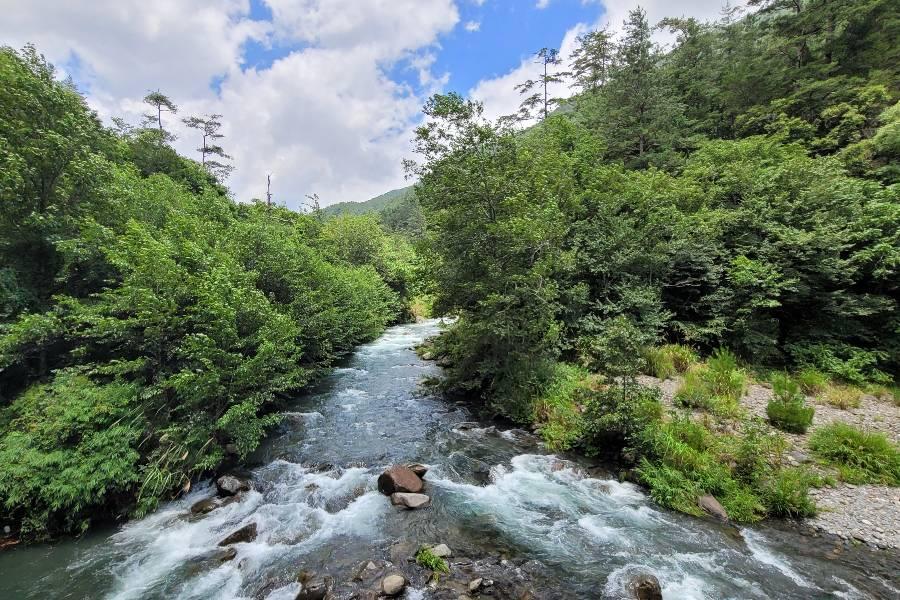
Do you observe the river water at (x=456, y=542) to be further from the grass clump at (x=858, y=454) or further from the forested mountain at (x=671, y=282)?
the grass clump at (x=858, y=454)

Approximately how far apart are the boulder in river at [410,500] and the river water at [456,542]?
200mm

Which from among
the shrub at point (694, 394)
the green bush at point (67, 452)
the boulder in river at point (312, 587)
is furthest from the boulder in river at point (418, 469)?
the shrub at point (694, 394)

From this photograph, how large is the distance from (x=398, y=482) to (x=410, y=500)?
0.57m

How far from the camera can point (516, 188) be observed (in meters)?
13.6

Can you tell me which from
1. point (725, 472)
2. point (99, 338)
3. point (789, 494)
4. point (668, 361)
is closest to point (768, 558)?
point (789, 494)

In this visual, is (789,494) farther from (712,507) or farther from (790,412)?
(790,412)

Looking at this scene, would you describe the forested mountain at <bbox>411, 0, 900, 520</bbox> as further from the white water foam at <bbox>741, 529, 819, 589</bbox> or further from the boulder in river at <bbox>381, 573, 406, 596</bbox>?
the boulder in river at <bbox>381, 573, 406, 596</bbox>

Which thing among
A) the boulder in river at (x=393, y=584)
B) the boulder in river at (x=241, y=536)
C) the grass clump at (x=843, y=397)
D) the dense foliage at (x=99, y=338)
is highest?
the dense foliage at (x=99, y=338)

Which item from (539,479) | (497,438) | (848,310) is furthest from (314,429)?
(848,310)

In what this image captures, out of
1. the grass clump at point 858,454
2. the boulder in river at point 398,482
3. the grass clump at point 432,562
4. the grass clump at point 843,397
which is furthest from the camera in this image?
the grass clump at point 843,397

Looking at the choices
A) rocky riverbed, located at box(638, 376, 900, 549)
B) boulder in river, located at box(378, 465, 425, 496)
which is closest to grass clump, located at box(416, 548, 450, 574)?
boulder in river, located at box(378, 465, 425, 496)

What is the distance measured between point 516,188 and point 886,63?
1034 inches

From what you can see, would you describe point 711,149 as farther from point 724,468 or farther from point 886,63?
point 724,468

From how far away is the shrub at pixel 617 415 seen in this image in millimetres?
9336
